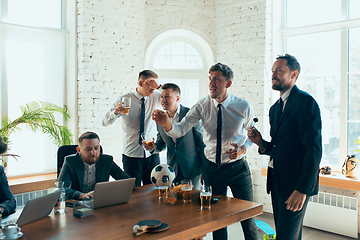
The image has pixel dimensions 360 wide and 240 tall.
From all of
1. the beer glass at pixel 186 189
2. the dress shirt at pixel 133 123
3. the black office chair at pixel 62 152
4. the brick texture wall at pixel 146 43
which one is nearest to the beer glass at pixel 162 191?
the beer glass at pixel 186 189

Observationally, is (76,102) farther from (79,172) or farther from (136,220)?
(136,220)

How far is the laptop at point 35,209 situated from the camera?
5.54 feet

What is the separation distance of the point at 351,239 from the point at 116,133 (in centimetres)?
327

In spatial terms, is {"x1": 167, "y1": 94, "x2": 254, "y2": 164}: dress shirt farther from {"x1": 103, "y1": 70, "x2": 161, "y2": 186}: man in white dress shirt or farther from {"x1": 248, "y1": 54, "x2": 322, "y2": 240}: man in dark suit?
{"x1": 103, "y1": 70, "x2": 161, "y2": 186}: man in white dress shirt

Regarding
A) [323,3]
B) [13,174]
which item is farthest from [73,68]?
[323,3]

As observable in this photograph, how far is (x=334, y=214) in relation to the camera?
3.87 meters

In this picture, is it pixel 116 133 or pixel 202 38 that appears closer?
pixel 116 133

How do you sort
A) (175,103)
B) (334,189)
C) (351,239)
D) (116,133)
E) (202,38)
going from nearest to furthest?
(175,103) < (351,239) < (334,189) < (116,133) < (202,38)

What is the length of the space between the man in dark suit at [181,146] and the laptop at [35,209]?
126 centimetres

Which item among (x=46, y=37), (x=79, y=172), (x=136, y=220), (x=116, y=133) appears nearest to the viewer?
(x=136, y=220)

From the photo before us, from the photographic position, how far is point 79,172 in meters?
2.51

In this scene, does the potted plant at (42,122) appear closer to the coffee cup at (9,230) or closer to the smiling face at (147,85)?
the smiling face at (147,85)

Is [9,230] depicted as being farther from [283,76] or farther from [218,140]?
[283,76]

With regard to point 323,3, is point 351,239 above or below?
below
